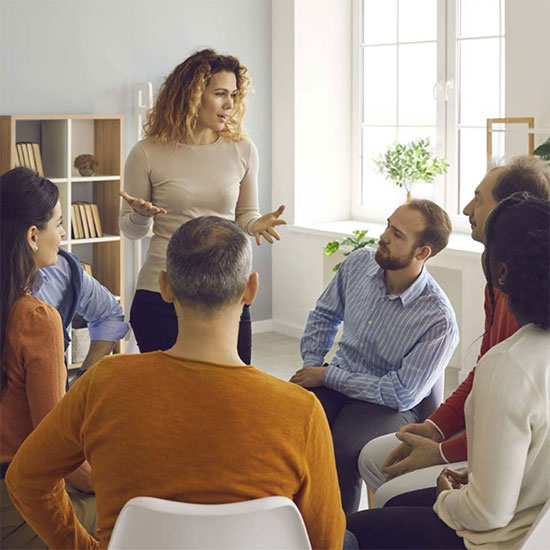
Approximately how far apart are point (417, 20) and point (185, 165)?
2.95m

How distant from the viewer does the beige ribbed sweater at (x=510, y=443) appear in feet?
4.79

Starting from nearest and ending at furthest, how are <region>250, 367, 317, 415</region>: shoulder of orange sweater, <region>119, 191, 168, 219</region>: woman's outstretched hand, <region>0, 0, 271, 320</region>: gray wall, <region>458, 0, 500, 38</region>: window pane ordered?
<region>250, 367, 317, 415</region>: shoulder of orange sweater < <region>119, 191, 168, 219</region>: woman's outstretched hand < <region>0, 0, 271, 320</region>: gray wall < <region>458, 0, 500, 38</region>: window pane

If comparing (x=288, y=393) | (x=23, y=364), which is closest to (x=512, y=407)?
(x=288, y=393)

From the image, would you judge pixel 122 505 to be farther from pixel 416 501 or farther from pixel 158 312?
pixel 158 312

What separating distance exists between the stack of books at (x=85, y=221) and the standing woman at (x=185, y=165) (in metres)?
1.89

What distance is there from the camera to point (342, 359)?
2793 millimetres

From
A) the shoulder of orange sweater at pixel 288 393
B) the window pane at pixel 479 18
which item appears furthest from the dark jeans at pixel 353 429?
the window pane at pixel 479 18

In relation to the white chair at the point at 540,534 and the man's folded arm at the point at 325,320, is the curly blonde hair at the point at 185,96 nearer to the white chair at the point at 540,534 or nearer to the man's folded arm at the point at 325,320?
the man's folded arm at the point at 325,320

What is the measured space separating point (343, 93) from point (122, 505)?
4.77 meters

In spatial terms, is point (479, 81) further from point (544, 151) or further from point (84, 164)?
point (84, 164)

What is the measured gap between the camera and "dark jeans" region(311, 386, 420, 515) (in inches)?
97.3

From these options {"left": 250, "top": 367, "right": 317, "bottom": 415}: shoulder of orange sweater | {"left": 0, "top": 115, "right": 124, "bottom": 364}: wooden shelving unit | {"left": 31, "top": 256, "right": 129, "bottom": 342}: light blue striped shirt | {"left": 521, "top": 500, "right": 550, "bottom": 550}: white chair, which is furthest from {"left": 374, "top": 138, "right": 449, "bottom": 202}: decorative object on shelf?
{"left": 250, "top": 367, "right": 317, "bottom": 415}: shoulder of orange sweater

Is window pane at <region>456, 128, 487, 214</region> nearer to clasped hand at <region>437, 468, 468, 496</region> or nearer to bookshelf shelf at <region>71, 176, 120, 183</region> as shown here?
bookshelf shelf at <region>71, 176, 120, 183</region>

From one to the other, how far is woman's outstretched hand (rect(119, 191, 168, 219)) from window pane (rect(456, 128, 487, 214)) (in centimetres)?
280
